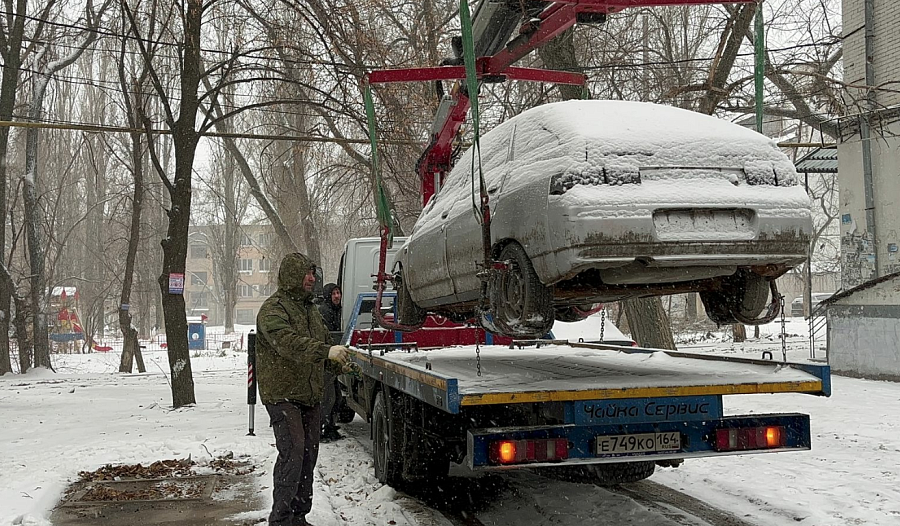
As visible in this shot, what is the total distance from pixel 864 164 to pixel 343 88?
30.4ft

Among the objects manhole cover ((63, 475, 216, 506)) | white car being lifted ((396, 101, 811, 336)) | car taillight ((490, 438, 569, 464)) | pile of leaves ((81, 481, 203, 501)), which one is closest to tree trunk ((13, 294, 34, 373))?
manhole cover ((63, 475, 216, 506))

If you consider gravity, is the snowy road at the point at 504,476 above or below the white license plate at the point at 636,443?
below

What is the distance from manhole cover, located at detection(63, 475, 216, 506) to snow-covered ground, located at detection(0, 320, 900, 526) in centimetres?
26

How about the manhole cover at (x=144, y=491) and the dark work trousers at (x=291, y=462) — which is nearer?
the dark work trousers at (x=291, y=462)

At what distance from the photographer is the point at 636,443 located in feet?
15.7

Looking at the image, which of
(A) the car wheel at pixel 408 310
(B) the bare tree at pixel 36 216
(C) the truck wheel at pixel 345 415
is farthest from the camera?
(B) the bare tree at pixel 36 216

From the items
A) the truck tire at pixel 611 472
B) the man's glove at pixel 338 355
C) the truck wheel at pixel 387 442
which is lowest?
the truck tire at pixel 611 472

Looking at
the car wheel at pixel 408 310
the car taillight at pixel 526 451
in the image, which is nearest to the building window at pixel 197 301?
the car wheel at pixel 408 310

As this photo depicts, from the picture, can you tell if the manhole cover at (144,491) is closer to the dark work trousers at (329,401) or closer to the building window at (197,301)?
the dark work trousers at (329,401)

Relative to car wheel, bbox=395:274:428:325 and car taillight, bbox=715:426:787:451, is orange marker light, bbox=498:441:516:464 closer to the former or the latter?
car taillight, bbox=715:426:787:451

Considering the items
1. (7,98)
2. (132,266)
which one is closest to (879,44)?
(132,266)

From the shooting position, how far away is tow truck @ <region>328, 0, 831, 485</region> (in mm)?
4664

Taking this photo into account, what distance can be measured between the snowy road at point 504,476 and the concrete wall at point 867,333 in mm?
1182

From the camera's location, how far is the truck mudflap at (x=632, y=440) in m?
4.64
